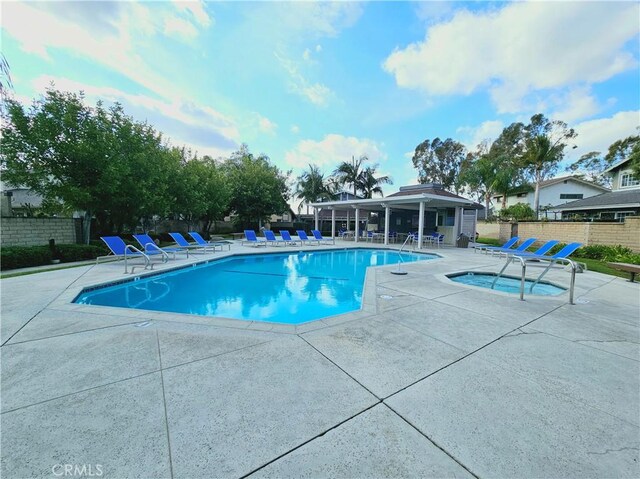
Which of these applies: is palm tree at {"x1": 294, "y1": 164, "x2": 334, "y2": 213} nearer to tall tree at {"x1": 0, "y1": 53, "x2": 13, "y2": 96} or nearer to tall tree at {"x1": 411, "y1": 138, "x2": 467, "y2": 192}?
tall tree at {"x1": 411, "y1": 138, "x2": 467, "y2": 192}

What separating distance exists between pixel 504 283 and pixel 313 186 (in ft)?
74.3

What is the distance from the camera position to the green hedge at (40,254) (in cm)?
848

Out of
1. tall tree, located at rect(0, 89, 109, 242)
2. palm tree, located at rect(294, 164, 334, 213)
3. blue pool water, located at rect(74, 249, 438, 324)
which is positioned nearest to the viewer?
blue pool water, located at rect(74, 249, 438, 324)

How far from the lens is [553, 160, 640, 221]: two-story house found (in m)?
18.4

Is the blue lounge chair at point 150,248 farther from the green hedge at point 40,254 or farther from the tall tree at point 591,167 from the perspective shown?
the tall tree at point 591,167

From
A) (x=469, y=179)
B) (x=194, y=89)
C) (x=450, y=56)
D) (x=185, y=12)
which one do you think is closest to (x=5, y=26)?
(x=185, y=12)

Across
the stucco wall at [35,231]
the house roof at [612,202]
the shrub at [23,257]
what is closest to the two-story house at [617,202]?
the house roof at [612,202]

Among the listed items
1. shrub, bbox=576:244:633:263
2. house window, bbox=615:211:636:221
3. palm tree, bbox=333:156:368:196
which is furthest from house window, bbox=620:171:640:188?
palm tree, bbox=333:156:368:196

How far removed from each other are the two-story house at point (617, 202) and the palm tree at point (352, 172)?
59.4 ft

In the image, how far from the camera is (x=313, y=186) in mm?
28734

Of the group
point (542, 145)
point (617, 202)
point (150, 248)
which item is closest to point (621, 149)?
point (542, 145)

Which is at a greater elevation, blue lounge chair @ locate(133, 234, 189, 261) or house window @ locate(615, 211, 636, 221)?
house window @ locate(615, 211, 636, 221)

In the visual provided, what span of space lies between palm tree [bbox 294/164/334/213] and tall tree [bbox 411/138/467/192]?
19.8 meters

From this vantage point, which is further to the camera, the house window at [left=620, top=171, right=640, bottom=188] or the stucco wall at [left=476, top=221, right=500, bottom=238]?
the stucco wall at [left=476, top=221, right=500, bottom=238]
